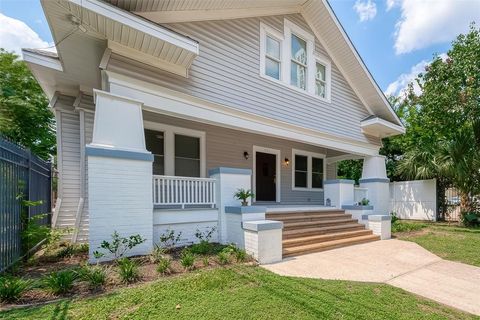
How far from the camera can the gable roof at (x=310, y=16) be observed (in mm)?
5445

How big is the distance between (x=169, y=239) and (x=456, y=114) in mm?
12284

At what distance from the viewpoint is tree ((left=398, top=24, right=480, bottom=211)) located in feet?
34.0

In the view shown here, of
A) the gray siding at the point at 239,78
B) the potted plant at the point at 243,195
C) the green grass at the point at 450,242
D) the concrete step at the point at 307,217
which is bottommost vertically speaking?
the green grass at the point at 450,242

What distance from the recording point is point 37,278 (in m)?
3.96

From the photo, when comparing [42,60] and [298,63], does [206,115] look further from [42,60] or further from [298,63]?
[298,63]

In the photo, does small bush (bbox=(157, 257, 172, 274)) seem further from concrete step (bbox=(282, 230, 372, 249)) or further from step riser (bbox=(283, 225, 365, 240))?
step riser (bbox=(283, 225, 365, 240))

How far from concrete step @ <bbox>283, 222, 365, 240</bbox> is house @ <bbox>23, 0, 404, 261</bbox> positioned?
0.13ft

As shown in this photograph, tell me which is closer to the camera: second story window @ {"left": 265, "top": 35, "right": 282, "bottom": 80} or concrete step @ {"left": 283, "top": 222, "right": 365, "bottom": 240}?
concrete step @ {"left": 283, "top": 222, "right": 365, "bottom": 240}

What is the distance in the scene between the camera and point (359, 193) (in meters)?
10.2

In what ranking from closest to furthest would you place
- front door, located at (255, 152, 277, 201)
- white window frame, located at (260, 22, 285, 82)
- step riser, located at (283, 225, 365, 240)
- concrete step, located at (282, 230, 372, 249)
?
concrete step, located at (282, 230, 372, 249)
step riser, located at (283, 225, 365, 240)
white window frame, located at (260, 22, 285, 82)
front door, located at (255, 152, 277, 201)

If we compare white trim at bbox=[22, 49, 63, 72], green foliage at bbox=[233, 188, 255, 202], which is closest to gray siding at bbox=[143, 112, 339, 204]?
white trim at bbox=[22, 49, 63, 72]

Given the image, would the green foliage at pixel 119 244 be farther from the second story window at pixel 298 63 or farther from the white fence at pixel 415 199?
the white fence at pixel 415 199

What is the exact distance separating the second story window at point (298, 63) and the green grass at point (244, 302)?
6400 mm

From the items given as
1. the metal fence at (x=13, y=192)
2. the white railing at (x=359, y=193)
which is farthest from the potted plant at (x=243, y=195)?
the white railing at (x=359, y=193)
